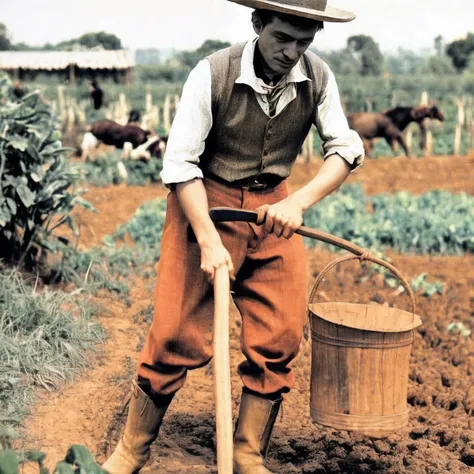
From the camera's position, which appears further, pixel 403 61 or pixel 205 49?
pixel 403 61

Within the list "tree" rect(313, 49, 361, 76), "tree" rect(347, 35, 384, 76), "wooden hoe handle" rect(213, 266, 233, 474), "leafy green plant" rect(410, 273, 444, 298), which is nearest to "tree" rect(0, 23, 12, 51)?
"tree" rect(313, 49, 361, 76)

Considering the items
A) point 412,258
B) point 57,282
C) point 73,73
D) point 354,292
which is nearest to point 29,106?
point 57,282

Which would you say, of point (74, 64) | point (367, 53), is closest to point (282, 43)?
point (74, 64)

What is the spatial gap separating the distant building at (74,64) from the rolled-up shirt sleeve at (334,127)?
37907mm

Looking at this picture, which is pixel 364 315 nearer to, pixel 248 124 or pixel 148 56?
pixel 248 124

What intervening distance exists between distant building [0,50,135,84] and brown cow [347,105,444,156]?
23.1 meters

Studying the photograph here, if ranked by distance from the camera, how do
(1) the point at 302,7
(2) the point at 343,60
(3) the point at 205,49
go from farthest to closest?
1. (2) the point at 343,60
2. (3) the point at 205,49
3. (1) the point at 302,7

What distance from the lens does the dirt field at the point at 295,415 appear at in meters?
3.98

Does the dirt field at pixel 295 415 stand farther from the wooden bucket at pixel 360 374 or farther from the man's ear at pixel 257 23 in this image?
the man's ear at pixel 257 23

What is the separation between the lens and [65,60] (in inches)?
1646

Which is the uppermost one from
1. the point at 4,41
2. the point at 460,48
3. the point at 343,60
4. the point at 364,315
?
the point at 364,315

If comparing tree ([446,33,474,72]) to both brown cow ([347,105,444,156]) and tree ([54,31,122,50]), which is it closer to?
tree ([54,31,122,50])

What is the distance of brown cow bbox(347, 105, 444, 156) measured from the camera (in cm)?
1938

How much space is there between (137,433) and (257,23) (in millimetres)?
1562
